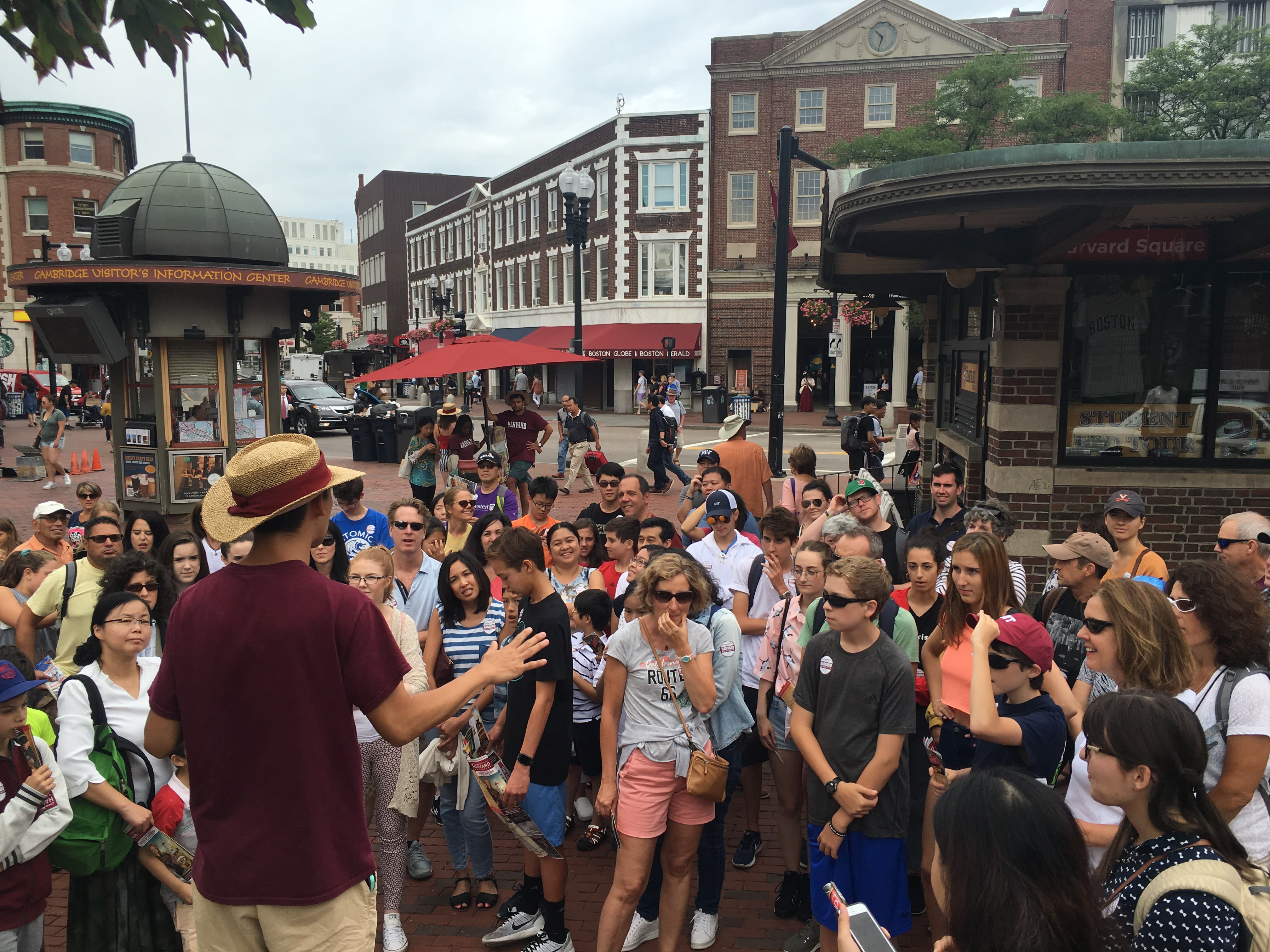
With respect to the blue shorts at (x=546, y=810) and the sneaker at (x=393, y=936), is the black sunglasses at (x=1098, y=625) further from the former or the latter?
the sneaker at (x=393, y=936)

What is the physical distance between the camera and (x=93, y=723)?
143 inches

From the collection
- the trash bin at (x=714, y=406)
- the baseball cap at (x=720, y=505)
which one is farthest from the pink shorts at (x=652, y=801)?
the trash bin at (x=714, y=406)

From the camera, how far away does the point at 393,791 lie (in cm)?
455

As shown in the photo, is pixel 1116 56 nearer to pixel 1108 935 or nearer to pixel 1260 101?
pixel 1260 101

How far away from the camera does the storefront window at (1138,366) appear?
8.02m

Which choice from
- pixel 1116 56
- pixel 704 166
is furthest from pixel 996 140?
pixel 704 166

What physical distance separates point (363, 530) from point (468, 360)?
18.0 feet

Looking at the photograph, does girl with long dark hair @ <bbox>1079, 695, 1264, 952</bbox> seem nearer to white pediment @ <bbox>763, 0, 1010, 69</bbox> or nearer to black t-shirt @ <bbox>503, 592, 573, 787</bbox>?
black t-shirt @ <bbox>503, 592, 573, 787</bbox>

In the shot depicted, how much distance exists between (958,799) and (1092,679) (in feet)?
8.05

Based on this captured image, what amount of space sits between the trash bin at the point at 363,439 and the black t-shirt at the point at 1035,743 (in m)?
20.5

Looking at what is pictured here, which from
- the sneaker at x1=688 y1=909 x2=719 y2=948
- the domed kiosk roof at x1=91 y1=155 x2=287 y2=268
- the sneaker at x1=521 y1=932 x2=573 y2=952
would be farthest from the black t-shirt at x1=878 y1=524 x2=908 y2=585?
the domed kiosk roof at x1=91 y1=155 x2=287 y2=268

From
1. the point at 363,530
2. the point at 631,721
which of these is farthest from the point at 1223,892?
the point at 363,530

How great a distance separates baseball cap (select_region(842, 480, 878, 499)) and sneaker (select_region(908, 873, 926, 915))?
253 centimetres

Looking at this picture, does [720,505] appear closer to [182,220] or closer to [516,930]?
[516,930]
